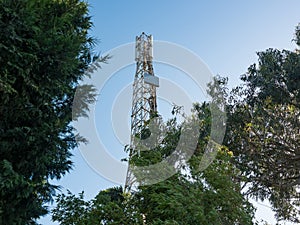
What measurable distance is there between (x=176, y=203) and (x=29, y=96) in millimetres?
2611

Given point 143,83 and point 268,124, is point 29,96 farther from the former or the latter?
point 268,124

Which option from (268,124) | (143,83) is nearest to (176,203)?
(268,124)

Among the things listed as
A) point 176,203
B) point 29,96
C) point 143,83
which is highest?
point 143,83

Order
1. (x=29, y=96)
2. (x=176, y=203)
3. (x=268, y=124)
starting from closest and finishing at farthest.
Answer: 1. (x=176, y=203)
2. (x=29, y=96)
3. (x=268, y=124)

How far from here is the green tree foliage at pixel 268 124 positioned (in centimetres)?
784

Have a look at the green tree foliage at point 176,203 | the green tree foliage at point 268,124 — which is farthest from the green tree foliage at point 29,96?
the green tree foliage at point 268,124

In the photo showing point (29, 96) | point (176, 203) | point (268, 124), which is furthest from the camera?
point (268, 124)

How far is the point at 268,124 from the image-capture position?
7.85 meters

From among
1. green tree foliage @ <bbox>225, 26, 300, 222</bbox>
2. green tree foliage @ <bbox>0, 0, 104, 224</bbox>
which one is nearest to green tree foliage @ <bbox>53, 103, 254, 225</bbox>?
green tree foliage @ <bbox>0, 0, 104, 224</bbox>

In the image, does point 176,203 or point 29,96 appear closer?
point 176,203

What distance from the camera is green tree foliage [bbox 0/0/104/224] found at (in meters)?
4.89

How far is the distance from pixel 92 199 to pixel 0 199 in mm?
1312

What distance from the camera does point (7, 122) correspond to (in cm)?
521

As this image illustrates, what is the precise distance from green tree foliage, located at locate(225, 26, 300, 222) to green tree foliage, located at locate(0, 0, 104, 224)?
4387mm
